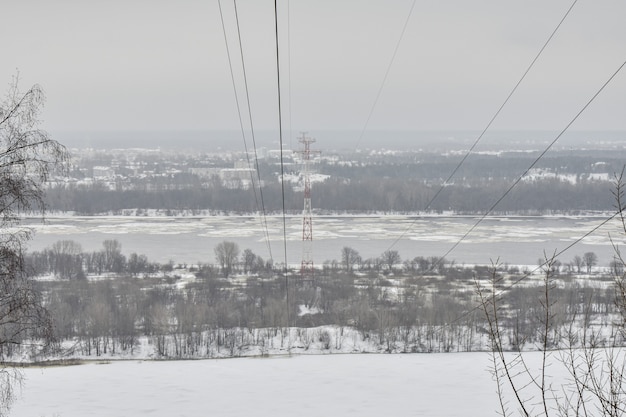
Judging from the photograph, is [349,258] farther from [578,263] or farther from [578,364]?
[578,364]

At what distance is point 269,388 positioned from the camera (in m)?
5.89

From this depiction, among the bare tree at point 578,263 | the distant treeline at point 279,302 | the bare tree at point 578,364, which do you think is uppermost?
the bare tree at point 578,364

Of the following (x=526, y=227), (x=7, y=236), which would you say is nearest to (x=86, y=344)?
(x=7, y=236)

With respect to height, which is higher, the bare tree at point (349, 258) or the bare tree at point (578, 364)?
the bare tree at point (578, 364)

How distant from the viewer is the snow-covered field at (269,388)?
516cm

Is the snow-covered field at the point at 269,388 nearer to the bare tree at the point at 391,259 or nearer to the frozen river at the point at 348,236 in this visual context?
the bare tree at the point at 391,259

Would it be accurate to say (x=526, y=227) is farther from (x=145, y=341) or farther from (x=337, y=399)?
(x=337, y=399)

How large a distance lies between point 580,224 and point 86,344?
21.7 metres

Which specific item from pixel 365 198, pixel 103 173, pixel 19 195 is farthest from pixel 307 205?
pixel 103 173

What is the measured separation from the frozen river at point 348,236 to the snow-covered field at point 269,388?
13423 millimetres

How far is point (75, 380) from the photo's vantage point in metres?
6.23

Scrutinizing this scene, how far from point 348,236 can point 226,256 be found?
691cm

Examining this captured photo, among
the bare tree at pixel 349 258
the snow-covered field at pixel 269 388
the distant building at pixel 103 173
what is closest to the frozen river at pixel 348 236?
the bare tree at pixel 349 258

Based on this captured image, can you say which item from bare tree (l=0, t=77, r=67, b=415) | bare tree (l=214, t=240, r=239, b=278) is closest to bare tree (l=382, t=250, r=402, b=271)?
bare tree (l=214, t=240, r=239, b=278)
